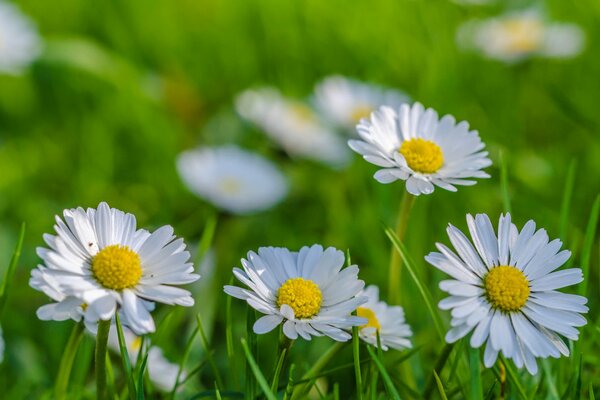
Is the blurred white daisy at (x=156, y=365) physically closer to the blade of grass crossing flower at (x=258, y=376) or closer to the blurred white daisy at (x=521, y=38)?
the blade of grass crossing flower at (x=258, y=376)

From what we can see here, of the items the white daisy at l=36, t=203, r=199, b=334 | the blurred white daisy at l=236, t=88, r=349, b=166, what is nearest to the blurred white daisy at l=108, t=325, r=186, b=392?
the white daisy at l=36, t=203, r=199, b=334

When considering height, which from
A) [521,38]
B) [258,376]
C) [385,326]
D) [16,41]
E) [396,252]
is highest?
[521,38]

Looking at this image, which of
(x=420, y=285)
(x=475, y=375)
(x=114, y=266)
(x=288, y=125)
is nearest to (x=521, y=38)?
(x=288, y=125)

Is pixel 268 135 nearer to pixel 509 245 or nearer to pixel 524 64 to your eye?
pixel 524 64

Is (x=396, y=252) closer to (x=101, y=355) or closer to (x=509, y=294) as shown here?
(x=509, y=294)

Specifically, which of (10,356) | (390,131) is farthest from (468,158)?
(10,356)

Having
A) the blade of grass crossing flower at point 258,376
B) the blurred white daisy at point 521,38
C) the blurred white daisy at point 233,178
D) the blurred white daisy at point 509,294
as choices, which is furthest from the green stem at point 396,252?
the blurred white daisy at point 521,38
